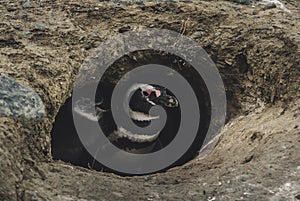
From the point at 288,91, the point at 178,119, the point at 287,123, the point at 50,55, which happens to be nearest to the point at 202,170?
the point at 287,123

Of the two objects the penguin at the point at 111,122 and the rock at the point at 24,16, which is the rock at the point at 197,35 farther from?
the rock at the point at 24,16

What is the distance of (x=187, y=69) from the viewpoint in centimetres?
433

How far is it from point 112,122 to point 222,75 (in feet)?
3.21

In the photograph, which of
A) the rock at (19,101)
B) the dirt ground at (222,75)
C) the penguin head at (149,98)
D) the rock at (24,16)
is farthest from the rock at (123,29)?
the rock at (19,101)

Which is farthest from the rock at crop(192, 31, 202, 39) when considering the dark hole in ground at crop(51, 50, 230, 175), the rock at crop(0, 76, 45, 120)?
the rock at crop(0, 76, 45, 120)

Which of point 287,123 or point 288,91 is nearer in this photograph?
point 287,123

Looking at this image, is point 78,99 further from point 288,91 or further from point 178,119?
point 288,91

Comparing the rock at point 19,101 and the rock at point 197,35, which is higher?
the rock at point 197,35

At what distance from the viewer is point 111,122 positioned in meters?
4.50

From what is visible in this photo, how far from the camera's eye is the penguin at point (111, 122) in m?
4.09

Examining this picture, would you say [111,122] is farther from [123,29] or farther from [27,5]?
[27,5]

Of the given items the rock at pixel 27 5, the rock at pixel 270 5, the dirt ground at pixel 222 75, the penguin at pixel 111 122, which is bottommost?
the penguin at pixel 111 122

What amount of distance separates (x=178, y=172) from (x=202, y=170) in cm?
14

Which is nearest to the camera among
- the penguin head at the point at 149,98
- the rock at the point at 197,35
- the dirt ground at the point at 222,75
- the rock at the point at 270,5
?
the dirt ground at the point at 222,75
